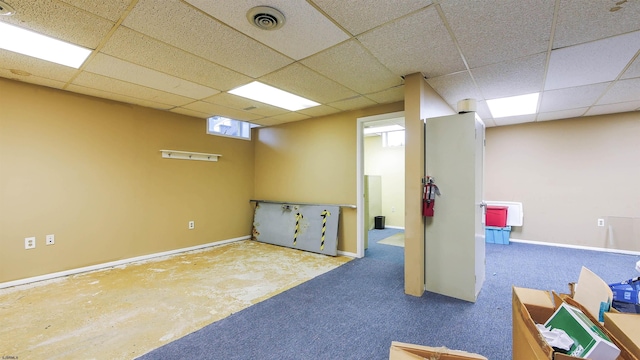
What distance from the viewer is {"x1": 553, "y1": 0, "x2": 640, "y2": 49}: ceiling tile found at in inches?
68.0

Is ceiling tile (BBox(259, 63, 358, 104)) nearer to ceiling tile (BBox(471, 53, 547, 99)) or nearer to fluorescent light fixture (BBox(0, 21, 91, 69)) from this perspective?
ceiling tile (BBox(471, 53, 547, 99))

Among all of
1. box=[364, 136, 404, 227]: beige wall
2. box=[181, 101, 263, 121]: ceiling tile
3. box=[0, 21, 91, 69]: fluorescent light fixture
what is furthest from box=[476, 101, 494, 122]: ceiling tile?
box=[0, 21, 91, 69]: fluorescent light fixture

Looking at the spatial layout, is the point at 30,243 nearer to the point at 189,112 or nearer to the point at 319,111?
the point at 189,112

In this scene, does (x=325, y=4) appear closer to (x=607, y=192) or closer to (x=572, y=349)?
(x=572, y=349)

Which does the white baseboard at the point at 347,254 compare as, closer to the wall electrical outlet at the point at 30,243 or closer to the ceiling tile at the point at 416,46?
the ceiling tile at the point at 416,46

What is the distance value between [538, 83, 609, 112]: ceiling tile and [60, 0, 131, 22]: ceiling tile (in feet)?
15.0

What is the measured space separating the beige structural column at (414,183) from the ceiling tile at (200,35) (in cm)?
138

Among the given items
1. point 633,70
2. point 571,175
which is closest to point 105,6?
point 633,70

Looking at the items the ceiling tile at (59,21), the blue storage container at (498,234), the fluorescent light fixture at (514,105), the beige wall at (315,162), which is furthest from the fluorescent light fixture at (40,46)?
the blue storage container at (498,234)

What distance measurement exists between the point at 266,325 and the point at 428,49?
2.79m

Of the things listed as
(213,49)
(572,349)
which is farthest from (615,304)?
(213,49)

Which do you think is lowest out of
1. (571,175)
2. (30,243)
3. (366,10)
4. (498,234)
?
(498,234)

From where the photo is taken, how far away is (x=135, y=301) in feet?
8.84

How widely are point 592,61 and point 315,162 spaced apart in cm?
366
